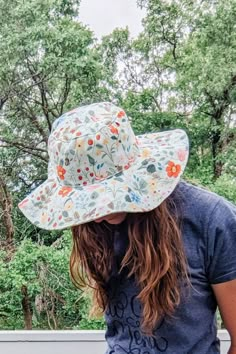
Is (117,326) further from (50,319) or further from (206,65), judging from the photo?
(206,65)

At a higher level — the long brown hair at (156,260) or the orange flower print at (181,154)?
the orange flower print at (181,154)

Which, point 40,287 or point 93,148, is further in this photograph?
point 40,287

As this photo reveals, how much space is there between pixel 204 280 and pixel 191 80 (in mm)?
1243

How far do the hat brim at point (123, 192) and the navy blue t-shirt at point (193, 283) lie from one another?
6 centimetres

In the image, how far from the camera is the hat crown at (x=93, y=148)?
0.64 m

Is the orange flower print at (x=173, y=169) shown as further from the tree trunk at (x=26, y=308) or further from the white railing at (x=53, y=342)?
the tree trunk at (x=26, y=308)

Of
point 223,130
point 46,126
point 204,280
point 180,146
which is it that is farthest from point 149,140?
point 223,130

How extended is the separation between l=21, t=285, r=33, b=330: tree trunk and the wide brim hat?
35.5 inches

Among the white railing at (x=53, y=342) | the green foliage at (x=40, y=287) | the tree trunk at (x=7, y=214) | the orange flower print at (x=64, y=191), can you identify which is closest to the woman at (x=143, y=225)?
the orange flower print at (x=64, y=191)

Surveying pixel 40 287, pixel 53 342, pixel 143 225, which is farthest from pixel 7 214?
pixel 143 225

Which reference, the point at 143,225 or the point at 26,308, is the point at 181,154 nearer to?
the point at 143,225

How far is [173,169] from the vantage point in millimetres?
650

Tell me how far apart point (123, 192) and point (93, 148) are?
7 cm

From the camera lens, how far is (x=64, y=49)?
1743mm
